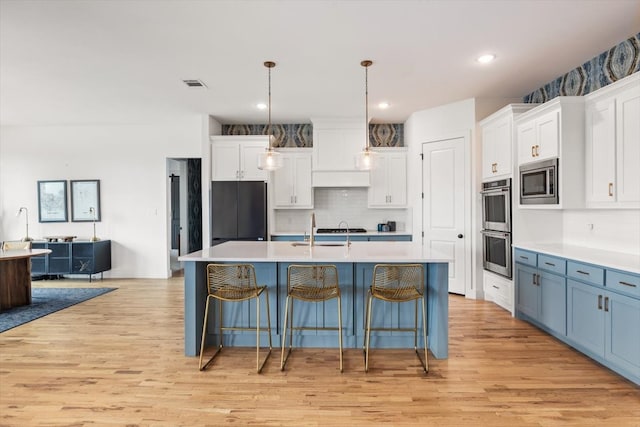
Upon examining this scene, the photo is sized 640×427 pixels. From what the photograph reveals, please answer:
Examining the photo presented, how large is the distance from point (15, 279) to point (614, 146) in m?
6.96

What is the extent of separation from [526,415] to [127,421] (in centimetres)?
246

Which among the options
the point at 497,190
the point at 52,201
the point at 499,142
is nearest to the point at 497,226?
the point at 497,190

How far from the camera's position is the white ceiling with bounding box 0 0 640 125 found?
2.63m

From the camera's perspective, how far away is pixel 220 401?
2.32 meters

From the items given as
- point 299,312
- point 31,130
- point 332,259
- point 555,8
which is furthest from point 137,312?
point 555,8

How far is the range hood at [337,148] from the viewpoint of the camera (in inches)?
224

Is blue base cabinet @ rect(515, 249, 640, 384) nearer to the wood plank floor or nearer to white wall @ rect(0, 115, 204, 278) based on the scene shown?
the wood plank floor

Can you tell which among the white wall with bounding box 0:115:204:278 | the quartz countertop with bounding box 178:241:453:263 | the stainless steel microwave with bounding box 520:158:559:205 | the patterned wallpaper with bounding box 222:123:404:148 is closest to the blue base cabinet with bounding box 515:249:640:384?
the stainless steel microwave with bounding box 520:158:559:205

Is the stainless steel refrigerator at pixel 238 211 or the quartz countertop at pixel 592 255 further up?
the stainless steel refrigerator at pixel 238 211

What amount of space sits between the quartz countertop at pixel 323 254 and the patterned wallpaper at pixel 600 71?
250cm

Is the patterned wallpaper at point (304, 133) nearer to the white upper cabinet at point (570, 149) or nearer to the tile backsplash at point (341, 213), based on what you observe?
the tile backsplash at point (341, 213)

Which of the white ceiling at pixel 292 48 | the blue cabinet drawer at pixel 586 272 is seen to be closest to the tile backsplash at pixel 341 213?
the white ceiling at pixel 292 48

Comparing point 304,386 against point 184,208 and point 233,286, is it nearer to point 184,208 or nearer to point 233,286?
point 233,286

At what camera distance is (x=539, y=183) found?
367cm
